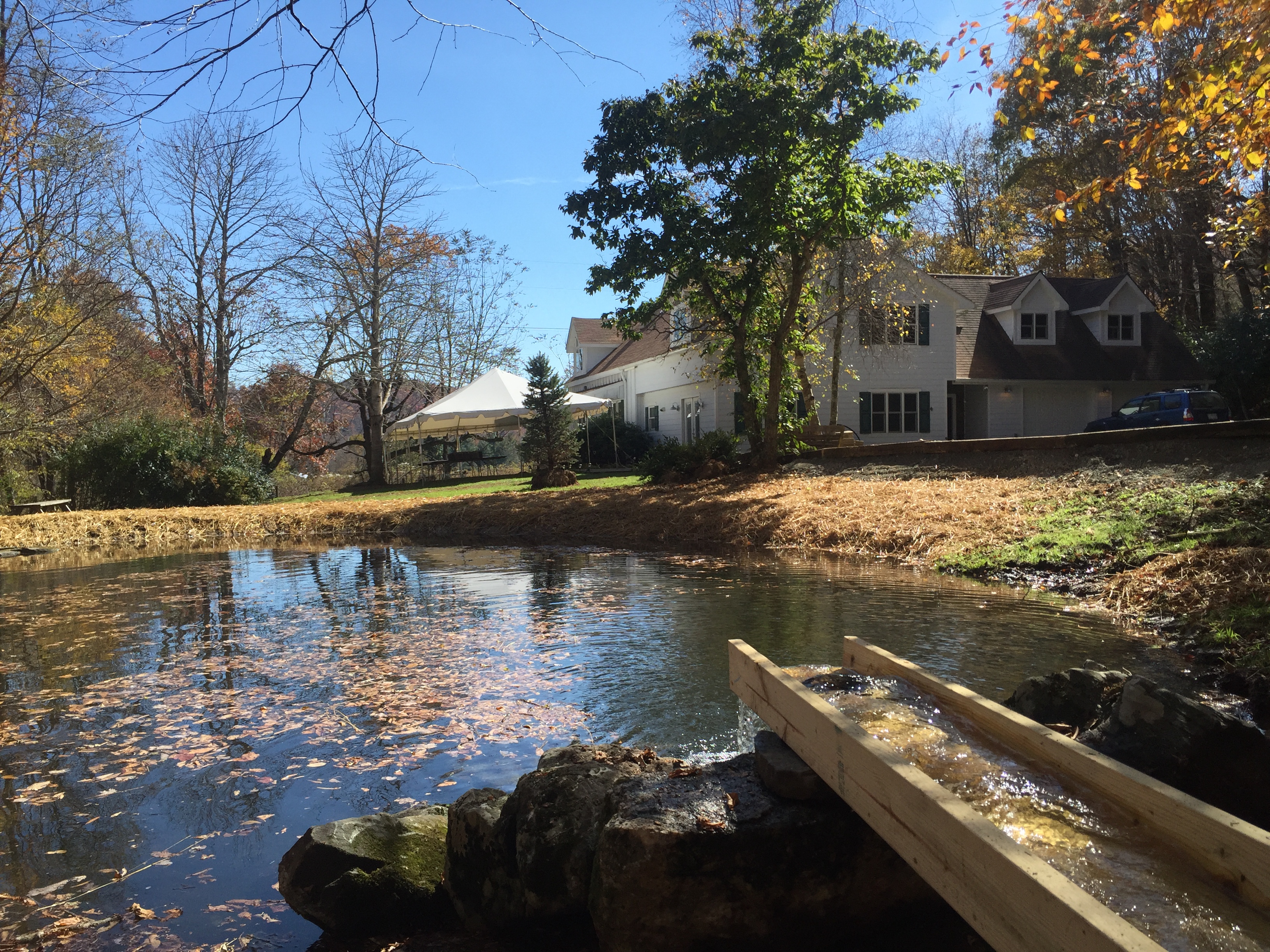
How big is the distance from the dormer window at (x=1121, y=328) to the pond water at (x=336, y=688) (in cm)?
2448

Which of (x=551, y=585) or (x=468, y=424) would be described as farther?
(x=468, y=424)

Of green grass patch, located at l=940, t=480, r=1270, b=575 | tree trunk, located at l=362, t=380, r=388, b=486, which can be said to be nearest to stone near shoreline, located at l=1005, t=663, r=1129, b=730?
green grass patch, located at l=940, t=480, r=1270, b=575

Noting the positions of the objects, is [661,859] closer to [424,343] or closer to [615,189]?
[615,189]

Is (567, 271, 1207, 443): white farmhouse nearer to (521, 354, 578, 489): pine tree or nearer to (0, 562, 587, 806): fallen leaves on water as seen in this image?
(521, 354, 578, 489): pine tree

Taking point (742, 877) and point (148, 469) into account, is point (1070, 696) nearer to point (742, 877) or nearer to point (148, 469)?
point (742, 877)

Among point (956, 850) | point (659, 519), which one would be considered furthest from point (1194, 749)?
point (659, 519)

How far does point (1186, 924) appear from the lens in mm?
2248

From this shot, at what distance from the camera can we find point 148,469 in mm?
23016

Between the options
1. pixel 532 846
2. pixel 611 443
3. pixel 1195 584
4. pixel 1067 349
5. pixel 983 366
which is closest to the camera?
pixel 532 846

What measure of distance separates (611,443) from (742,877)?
28.8m

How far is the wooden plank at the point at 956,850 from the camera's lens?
194 centimetres

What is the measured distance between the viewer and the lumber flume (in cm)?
212

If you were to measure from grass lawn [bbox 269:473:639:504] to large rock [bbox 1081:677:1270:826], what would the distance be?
16920 millimetres

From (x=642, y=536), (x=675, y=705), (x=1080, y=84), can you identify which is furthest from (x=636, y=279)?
(x=1080, y=84)
